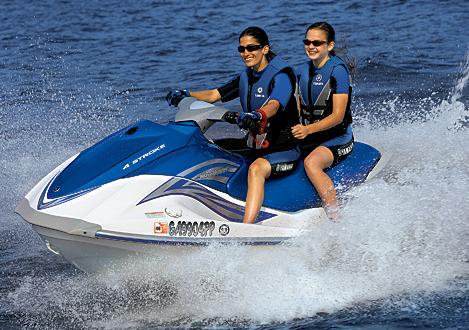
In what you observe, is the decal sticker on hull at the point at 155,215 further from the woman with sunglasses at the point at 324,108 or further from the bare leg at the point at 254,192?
the woman with sunglasses at the point at 324,108

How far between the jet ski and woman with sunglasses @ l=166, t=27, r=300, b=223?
0.12m

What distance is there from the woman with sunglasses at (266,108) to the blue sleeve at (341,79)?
0.32m

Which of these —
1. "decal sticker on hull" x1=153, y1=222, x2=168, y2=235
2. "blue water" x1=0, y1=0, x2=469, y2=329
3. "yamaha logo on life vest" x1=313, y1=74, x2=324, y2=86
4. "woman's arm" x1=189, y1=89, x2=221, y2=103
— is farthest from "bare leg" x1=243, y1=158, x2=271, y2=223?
"woman's arm" x1=189, y1=89, x2=221, y2=103

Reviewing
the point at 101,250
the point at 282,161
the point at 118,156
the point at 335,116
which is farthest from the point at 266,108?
the point at 101,250

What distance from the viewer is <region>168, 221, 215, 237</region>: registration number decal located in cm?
568

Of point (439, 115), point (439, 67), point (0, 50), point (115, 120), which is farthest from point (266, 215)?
point (0, 50)

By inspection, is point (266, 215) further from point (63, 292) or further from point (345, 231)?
point (63, 292)

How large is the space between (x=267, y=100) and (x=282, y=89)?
13 centimetres


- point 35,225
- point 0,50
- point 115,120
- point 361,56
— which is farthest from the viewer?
point 0,50

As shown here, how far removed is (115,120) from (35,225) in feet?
A: 17.3

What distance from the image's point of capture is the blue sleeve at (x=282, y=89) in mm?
6094

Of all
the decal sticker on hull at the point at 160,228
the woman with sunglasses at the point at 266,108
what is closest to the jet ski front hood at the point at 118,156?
the decal sticker on hull at the point at 160,228

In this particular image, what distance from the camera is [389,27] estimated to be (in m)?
15.4

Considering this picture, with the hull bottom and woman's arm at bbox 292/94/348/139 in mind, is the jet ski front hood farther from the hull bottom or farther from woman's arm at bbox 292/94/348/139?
woman's arm at bbox 292/94/348/139
